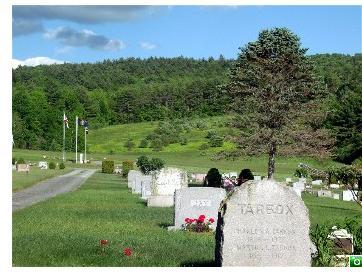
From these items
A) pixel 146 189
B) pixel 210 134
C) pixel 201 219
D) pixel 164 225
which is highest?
pixel 210 134

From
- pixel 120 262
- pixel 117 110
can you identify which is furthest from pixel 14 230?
pixel 117 110

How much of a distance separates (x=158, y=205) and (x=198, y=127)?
85.3m

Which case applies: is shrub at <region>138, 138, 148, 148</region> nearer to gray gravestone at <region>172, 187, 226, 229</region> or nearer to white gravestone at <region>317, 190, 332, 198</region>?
white gravestone at <region>317, 190, 332, 198</region>

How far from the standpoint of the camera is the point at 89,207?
944 inches

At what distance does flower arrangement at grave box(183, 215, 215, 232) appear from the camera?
16.7 m

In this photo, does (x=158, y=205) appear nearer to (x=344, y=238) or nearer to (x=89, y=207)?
(x=89, y=207)

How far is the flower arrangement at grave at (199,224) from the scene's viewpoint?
16734mm

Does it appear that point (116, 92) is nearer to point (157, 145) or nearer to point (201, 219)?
point (157, 145)

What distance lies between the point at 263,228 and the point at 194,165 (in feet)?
230

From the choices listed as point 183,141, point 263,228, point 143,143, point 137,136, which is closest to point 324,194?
point 263,228

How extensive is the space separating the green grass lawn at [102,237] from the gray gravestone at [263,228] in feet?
4.40

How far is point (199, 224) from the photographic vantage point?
16.8 metres

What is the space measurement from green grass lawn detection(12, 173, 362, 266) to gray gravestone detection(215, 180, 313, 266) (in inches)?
52.7

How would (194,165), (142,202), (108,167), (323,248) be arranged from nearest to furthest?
(323,248), (142,202), (108,167), (194,165)
